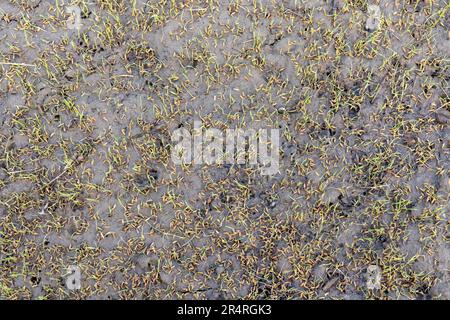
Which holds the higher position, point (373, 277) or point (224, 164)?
point (224, 164)

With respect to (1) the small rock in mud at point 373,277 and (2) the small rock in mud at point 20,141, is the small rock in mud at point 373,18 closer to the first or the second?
(1) the small rock in mud at point 373,277

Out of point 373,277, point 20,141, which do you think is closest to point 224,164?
point 373,277

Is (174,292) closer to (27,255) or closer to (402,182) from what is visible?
(27,255)

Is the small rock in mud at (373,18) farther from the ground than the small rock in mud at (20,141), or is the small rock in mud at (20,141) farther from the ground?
the small rock in mud at (373,18)

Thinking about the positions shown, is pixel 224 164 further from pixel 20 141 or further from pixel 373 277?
pixel 20 141

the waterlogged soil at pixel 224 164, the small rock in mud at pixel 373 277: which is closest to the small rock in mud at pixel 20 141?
the waterlogged soil at pixel 224 164

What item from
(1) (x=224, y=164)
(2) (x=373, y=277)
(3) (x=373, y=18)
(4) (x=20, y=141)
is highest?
(3) (x=373, y=18)

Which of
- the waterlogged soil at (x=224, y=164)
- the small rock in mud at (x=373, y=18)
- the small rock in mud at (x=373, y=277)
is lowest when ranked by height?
the small rock in mud at (x=373, y=277)

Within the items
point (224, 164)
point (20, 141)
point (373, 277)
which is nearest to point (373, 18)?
point (224, 164)

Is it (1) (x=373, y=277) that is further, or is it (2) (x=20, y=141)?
(2) (x=20, y=141)
